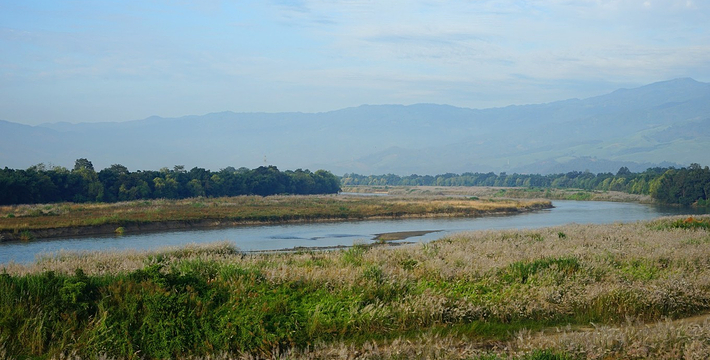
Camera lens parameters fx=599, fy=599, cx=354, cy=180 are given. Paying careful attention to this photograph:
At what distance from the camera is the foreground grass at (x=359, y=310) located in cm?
867

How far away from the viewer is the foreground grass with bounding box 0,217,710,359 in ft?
28.5

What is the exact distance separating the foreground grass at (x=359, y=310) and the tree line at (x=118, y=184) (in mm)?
53933

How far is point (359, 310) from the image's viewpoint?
34.9ft

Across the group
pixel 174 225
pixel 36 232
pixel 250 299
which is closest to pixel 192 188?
pixel 174 225

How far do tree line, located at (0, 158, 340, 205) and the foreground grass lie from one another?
177 ft

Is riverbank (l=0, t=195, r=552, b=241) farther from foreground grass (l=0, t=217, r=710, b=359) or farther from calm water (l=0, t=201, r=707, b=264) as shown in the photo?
foreground grass (l=0, t=217, r=710, b=359)

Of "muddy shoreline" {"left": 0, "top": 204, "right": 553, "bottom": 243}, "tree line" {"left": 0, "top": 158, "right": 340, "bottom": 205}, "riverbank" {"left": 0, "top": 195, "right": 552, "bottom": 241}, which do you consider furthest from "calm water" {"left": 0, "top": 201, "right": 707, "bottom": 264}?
"tree line" {"left": 0, "top": 158, "right": 340, "bottom": 205}

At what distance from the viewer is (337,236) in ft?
140

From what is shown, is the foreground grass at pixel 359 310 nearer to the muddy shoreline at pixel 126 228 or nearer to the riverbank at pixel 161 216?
the muddy shoreline at pixel 126 228

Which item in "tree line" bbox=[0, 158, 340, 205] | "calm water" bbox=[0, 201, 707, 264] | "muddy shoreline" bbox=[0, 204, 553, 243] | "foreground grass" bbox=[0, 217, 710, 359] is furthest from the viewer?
"tree line" bbox=[0, 158, 340, 205]

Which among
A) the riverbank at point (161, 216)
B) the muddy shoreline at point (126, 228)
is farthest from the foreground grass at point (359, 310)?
the riverbank at point (161, 216)

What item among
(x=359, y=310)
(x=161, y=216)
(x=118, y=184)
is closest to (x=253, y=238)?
(x=161, y=216)

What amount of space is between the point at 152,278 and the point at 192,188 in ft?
237

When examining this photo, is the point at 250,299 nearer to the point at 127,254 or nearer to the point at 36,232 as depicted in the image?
the point at 127,254
